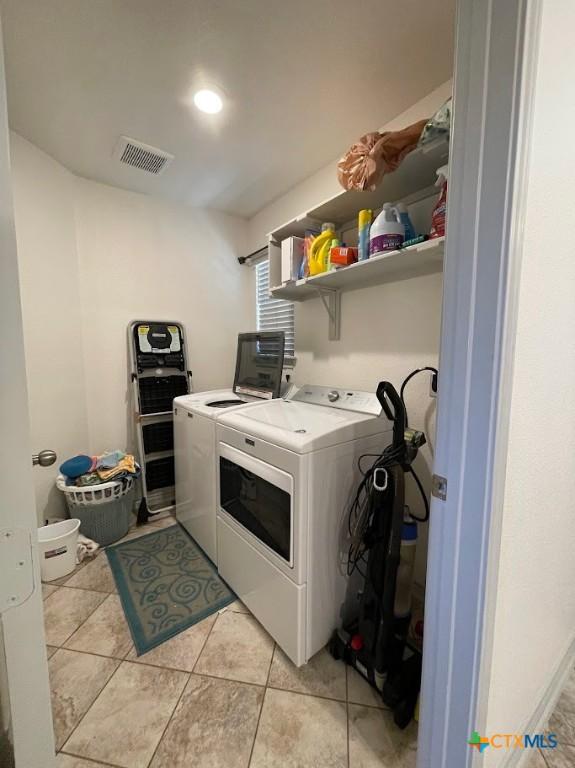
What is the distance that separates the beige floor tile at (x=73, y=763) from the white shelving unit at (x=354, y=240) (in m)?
1.98

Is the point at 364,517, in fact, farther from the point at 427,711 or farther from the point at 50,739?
the point at 50,739

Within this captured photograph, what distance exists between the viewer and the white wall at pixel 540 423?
2.07ft

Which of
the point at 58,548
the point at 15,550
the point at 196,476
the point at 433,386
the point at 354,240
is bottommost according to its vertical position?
the point at 58,548

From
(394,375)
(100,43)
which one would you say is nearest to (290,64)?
(100,43)

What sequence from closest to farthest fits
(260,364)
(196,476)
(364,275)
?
1. (364,275)
2. (196,476)
3. (260,364)

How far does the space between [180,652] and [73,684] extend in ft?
1.26

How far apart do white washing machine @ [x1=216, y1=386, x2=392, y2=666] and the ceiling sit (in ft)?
4.63

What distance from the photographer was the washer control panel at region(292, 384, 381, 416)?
1506 mm

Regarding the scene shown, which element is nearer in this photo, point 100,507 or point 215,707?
point 215,707

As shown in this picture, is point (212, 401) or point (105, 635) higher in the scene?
point (212, 401)

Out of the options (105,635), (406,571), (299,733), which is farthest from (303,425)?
(105,635)

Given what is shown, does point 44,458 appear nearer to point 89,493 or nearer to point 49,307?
point 89,493

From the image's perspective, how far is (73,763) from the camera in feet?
3.07

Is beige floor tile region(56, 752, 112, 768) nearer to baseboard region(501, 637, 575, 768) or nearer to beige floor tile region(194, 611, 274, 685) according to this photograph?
beige floor tile region(194, 611, 274, 685)
